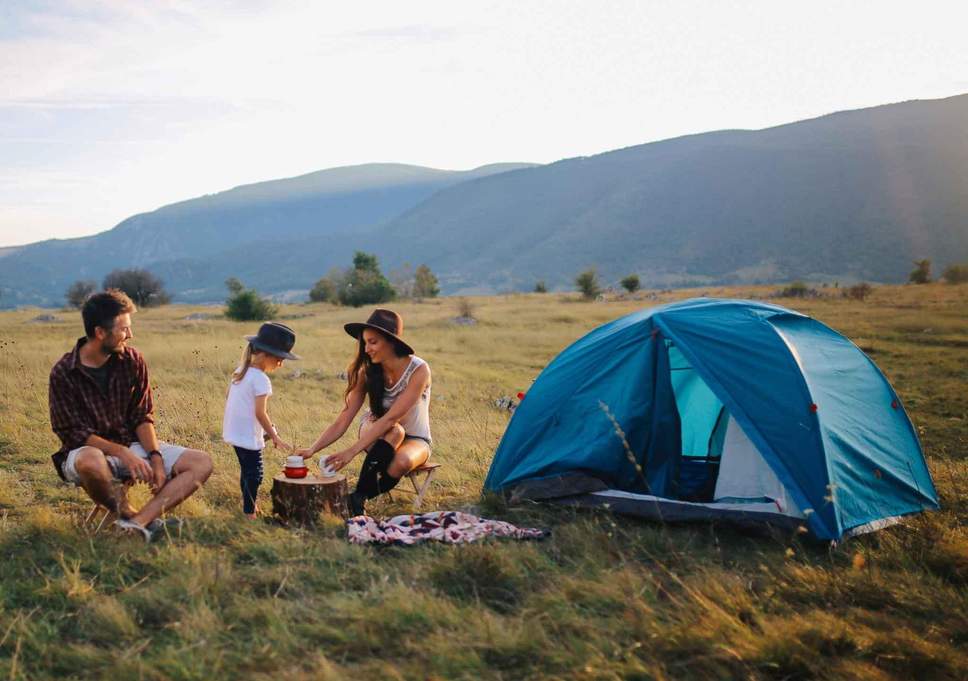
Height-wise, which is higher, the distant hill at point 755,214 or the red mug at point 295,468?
the distant hill at point 755,214

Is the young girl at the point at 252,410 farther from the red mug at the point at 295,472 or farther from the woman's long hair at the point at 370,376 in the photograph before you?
the woman's long hair at the point at 370,376

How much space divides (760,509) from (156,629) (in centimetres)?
391

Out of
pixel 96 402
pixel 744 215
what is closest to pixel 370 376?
pixel 96 402

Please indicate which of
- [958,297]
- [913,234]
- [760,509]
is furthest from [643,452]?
[913,234]

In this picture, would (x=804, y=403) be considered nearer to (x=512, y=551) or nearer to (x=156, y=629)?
(x=512, y=551)

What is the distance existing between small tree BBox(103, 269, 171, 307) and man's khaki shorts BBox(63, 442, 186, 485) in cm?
4460

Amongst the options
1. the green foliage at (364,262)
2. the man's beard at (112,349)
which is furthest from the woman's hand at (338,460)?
the green foliage at (364,262)

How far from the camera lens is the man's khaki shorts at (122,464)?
16.2 ft

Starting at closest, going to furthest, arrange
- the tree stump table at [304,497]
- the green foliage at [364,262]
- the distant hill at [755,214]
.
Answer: the tree stump table at [304,497] < the green foliage at [364,262] < the distant hill at [755,214]

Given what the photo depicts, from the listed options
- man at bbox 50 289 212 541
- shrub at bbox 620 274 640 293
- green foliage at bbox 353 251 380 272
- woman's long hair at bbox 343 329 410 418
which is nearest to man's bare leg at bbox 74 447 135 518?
man at bbox 50 289 212 541

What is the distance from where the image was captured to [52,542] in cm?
489

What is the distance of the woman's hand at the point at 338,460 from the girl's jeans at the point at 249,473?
0.52 metres

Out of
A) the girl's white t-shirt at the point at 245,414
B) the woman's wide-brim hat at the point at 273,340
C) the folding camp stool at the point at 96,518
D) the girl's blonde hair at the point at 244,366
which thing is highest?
the woman's wide-brim hat at the point at 273,340

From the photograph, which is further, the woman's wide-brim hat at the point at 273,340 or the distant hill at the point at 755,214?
the distant hill at the point at 755,214
